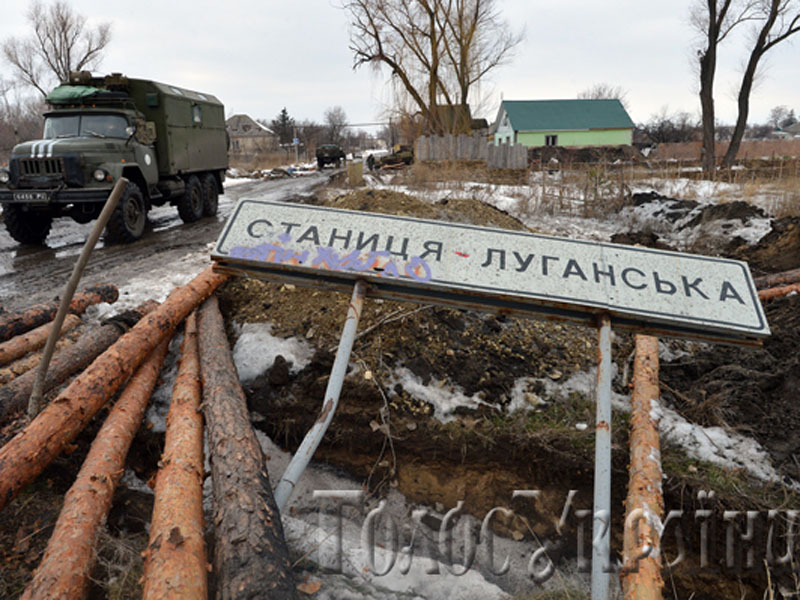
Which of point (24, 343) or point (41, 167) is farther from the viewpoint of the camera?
point (41, 167)

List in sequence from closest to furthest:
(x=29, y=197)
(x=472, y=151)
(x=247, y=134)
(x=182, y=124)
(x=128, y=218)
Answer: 1. (x=29, y=197)
2. (x=128, y=218)
3. (x=182, y=124)
4. (x=472, y=151)
5. (x=247, y=134)

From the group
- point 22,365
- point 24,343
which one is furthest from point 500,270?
point 24,343

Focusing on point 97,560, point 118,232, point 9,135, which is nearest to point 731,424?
point 97,560

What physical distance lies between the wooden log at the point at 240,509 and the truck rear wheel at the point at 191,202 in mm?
8799

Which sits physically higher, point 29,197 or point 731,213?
point 29,197

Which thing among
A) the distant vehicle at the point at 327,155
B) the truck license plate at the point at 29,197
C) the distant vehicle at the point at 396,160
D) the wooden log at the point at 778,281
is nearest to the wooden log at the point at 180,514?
the wooden log at the point at 778,281

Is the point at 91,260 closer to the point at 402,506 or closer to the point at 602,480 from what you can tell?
the point at 402,506

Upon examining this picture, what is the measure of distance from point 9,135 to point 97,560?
51505 millimetres

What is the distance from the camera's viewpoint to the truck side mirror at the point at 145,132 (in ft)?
30.1

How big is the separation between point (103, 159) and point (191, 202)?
2753mm

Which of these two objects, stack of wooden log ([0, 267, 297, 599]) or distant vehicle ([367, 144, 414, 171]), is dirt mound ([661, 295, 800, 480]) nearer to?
stack of wooden log ([0, 267, 297, 599])

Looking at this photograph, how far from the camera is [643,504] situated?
2.35m

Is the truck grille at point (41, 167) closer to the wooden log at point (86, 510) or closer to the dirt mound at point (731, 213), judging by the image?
the wooden log at point (86, 510)

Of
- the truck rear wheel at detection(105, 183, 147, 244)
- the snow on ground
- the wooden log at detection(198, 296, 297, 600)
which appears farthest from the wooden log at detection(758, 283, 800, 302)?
the truck rear wheel at detection(105, 183, 147, 244)
